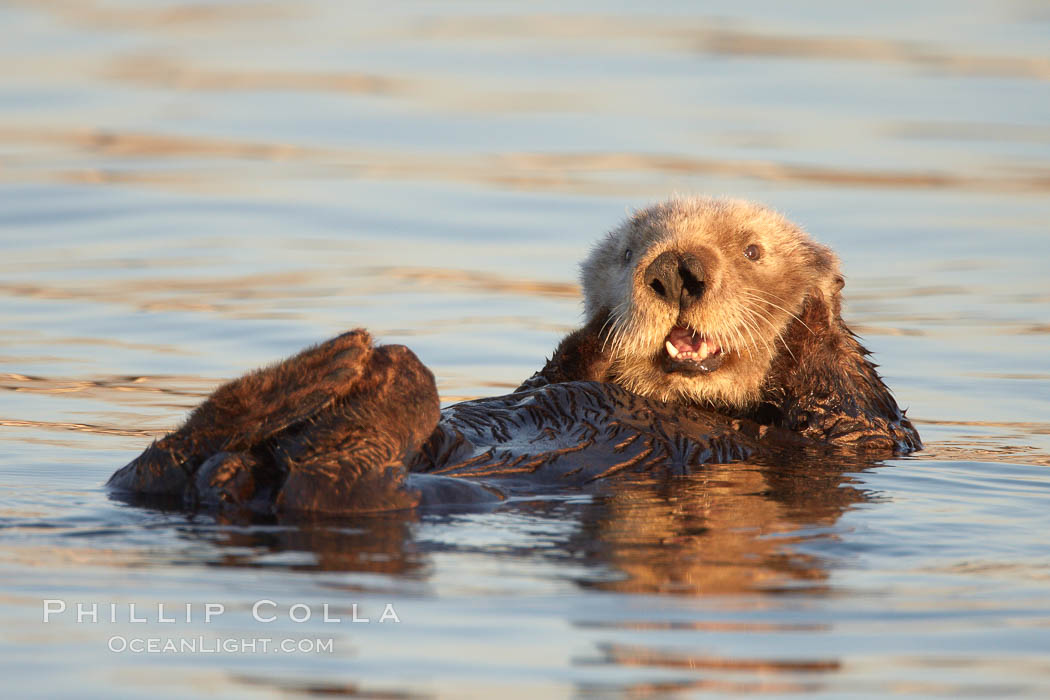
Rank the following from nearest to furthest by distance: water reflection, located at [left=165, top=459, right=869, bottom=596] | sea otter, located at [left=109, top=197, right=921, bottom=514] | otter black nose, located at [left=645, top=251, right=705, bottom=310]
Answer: water reflection, located at [left=165, top=459, right=869, bottom=596] < sea otter, located at [left=109, top=197, right=921, bottom=514] < otter black nose, located at [left=645, top=251, right=705, bottom=310]

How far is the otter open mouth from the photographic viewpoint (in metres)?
5.37

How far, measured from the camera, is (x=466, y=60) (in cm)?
1606

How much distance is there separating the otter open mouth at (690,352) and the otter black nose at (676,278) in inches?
5.3

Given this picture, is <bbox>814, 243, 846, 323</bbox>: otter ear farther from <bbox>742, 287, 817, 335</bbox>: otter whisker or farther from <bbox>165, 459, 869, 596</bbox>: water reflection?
<bbox>165, 459, 869, 596</bbox>: water reflection

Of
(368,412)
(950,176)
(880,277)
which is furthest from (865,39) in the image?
(368,412)

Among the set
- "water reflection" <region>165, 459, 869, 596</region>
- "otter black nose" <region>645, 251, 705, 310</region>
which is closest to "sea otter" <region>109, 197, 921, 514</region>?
"otter black nose" <region>645, 251, 705, 310</region>

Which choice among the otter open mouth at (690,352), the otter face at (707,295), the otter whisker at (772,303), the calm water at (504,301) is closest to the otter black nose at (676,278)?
the otter face at (707,295)

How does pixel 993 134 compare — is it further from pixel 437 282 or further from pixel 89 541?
pixel 89 541

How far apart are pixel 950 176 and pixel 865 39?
5.59 metres

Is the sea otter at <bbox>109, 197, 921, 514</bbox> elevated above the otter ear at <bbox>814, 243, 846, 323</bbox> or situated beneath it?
situated beneath

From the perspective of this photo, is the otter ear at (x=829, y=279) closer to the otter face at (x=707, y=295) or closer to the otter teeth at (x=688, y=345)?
the otter face at (x=707, y=295)

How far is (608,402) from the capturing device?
5.28 metres

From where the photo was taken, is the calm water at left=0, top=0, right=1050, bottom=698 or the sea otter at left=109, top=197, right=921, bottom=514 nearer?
the calm water at left=0, top=0, right=1050, bottom=698

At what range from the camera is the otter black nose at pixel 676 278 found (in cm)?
522
